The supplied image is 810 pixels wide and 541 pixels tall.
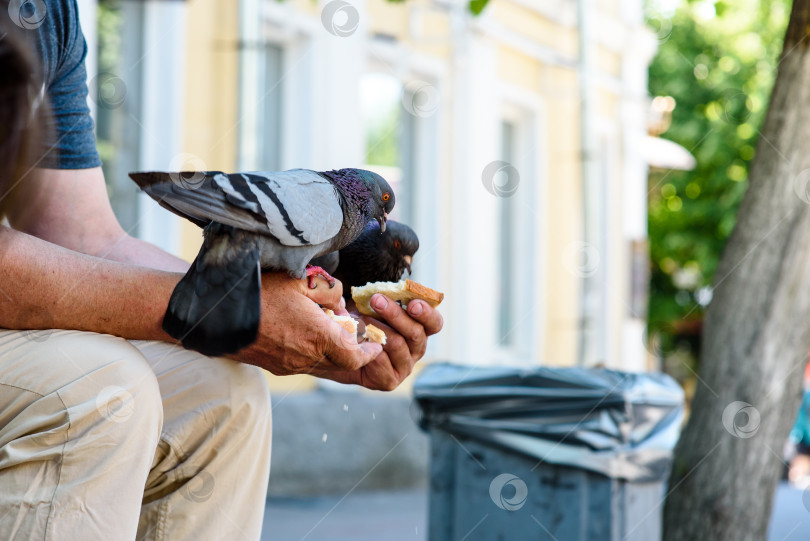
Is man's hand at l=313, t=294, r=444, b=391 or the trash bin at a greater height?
man's hand at l=313, t=294, r=444, b=391

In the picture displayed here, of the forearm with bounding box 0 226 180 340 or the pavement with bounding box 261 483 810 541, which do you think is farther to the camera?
the pavement with bounding box 261 483 810 541

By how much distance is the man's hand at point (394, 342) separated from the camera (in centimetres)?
254

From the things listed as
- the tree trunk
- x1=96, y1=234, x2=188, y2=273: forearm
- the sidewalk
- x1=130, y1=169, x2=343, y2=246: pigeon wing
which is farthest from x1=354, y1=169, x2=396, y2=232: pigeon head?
the sidewalk

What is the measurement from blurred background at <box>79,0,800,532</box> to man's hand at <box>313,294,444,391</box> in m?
2.02

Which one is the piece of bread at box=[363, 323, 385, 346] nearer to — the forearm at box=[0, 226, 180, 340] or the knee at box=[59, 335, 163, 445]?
the forearm at box=[0, 226, 180, 340]

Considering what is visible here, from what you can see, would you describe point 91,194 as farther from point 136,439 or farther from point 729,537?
point 729,537

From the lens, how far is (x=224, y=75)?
24.2 feet

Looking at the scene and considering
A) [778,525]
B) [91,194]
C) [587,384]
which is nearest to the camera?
[91,194]

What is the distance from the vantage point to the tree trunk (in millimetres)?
4094

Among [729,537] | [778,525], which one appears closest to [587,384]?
[729,537]

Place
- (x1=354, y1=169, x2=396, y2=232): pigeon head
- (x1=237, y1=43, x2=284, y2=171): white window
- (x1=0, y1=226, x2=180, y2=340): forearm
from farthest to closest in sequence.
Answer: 1. (x1=237, y1=43, x2=284, y2=171): white window
2. (x1=354, y1=169, x2=396, y2=232): pigeon head
3. (x1=0, y1=226, x2=180, y2=340): forearm

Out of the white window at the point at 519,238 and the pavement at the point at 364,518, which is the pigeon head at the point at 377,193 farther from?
the white window at the point at 519,238

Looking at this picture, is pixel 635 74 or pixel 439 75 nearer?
pixel 439 75

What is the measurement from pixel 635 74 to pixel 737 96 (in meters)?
9.71
